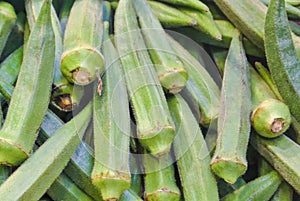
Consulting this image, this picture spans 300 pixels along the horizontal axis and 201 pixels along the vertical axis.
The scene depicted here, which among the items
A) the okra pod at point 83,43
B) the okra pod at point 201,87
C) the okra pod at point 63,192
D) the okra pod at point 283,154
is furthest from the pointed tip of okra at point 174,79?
the okra pod at point 63,192

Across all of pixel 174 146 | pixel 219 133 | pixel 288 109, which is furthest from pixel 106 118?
pixel 288 109

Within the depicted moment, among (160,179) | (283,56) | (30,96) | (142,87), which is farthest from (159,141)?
(283,56)

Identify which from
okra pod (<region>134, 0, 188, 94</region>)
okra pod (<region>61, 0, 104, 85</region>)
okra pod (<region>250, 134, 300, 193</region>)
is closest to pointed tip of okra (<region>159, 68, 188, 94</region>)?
okra pod (<region>134, 0, 188, 94</region>)

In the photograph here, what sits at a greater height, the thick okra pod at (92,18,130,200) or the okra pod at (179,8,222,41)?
the okra pod at (179,8,222,41)

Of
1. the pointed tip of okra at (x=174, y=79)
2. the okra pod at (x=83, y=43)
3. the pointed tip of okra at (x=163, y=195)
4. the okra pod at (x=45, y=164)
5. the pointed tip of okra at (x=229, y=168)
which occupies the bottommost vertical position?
the pointed tip of okra at (x=163, y=195)

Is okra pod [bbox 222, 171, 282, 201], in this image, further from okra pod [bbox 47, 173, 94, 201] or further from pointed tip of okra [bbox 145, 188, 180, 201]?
okra pod [bbox 47, 173, 94, 201]

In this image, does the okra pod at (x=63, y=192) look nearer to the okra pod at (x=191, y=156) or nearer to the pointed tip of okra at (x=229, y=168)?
the okra pod at (x=191, y=156)

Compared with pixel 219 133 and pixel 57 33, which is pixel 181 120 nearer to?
pixel 219 133

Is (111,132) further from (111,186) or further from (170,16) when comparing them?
(170,16)
